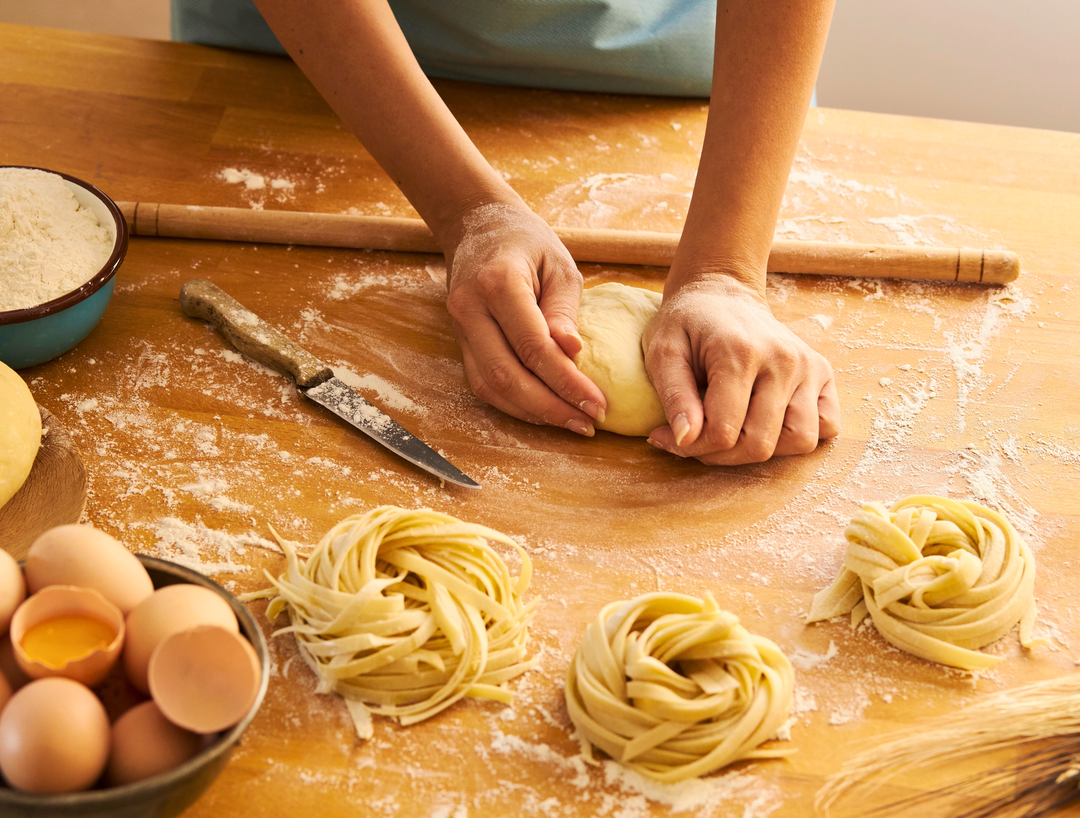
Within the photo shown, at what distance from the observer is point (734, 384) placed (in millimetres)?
1493

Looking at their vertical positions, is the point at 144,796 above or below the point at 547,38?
below

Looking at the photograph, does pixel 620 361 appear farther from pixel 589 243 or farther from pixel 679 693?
pixel 679 693

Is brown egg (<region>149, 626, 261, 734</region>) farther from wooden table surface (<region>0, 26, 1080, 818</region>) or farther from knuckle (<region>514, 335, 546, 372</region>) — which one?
knuckle (<region>514, 335, 546, 372</region>)

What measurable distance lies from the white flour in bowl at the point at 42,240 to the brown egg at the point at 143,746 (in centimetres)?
96

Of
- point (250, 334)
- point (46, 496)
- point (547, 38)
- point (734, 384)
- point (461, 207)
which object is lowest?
point (46, 496)

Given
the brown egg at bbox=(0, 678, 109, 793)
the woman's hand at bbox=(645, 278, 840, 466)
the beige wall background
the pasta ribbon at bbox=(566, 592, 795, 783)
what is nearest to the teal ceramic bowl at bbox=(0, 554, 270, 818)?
the brown egg at bbox=(0, 678, 109, 793)

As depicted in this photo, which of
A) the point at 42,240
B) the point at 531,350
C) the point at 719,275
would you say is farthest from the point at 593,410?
the point at 42,240

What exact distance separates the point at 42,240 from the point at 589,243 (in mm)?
1107

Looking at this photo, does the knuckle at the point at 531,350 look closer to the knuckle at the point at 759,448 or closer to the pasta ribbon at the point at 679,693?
the knuckle at the point at 759,448

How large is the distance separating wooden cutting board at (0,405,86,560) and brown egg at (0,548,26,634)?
0.34m

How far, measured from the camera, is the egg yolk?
2.85ft

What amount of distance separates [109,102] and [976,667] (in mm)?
2352

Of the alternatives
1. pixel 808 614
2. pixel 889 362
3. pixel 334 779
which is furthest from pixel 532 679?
pixel 889 362

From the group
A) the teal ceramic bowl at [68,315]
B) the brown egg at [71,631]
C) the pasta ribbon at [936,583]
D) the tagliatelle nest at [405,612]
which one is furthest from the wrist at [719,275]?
the brown egg at [71,631]
